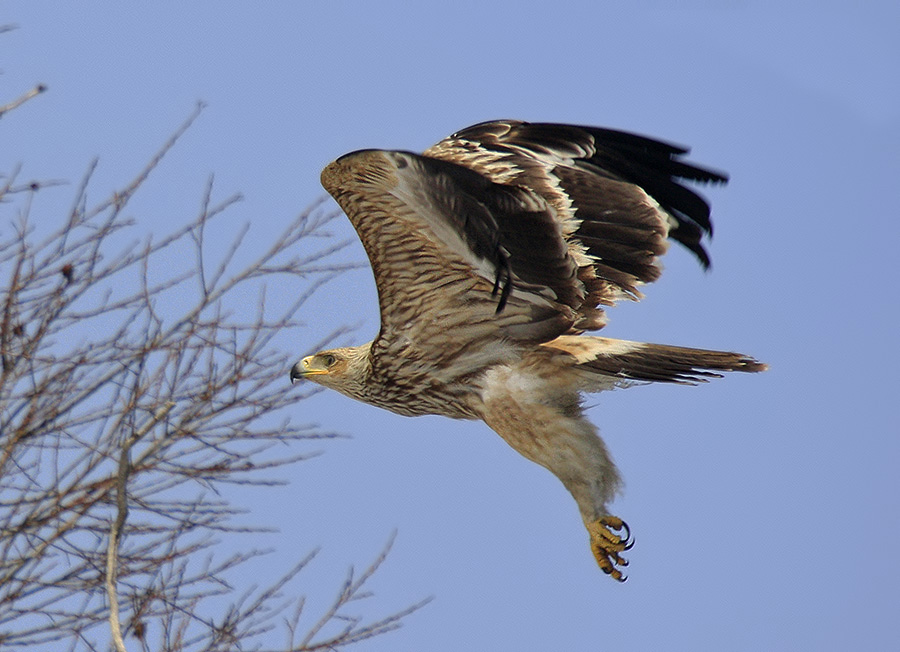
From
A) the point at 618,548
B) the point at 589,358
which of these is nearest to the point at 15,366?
the point at 589,358

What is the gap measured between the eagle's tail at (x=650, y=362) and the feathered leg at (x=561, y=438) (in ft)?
0.56

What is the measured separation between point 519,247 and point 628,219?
3.47 feet

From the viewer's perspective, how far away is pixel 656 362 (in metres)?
5.50

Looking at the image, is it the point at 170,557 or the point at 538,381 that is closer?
the point at 170,557

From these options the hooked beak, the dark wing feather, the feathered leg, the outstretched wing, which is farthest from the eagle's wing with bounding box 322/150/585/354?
the hooked beak

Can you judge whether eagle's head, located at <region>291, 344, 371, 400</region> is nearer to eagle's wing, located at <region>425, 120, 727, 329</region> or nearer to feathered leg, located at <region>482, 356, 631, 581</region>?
feathered leg, located at <region>482, 356, 631, 581</region>

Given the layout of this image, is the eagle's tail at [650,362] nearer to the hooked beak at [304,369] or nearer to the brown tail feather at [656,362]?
the brown tail feather at [656,362]

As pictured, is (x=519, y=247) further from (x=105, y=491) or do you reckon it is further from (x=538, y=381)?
(x=105, y=491)

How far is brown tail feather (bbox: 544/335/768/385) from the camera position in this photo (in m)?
5.43

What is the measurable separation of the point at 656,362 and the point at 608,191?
1.07 metres

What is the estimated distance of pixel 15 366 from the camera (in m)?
4.59

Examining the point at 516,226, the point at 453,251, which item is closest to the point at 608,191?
the point at 453,251

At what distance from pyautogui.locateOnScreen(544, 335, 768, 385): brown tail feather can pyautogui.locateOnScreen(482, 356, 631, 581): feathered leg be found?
20cm

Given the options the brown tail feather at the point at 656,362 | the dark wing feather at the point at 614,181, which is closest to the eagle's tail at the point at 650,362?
the brown tail feather at the point at 656,362
